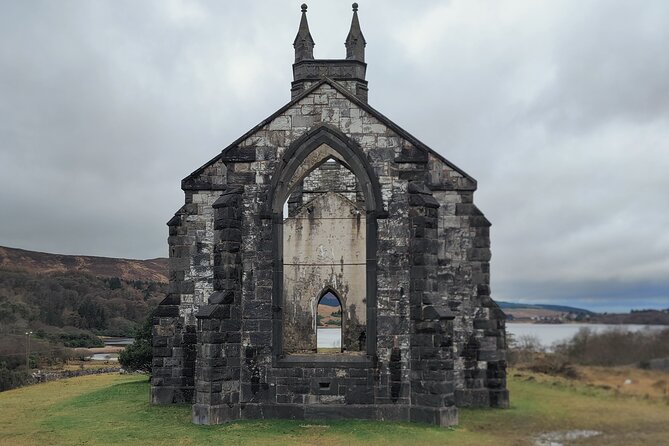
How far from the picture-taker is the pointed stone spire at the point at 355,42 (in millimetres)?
22734

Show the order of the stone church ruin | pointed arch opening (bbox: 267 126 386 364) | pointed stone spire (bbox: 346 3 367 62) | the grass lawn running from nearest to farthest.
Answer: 1. the grass lawn
2. the stone church ruin
3. pointed arch opening (bbox: 267 126 386 364)
4. pointed stone spire (bbox: 346 3 367 62)

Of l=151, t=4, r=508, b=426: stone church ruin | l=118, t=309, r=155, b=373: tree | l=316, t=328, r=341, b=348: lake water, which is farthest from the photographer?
l=316, t=328, r=341, b=348: lake water

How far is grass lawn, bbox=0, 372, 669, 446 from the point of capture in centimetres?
1014

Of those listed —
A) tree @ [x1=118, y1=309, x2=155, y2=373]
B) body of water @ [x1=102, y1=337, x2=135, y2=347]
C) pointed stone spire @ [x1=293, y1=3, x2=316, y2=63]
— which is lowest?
body of water @ [x1=102, y1=337, x2=135, y2=347]

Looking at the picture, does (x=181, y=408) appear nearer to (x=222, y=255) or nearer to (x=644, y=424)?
(x=222, y=255)

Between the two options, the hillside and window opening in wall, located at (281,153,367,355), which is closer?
window opening in wall, located at (281,153,367,355)

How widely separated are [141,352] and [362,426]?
39.4 feet

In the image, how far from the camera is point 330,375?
483 inches

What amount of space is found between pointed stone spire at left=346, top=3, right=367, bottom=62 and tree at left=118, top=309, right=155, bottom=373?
11.7 metres

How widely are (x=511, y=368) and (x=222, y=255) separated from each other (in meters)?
11.5

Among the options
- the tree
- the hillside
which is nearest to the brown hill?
the hillside

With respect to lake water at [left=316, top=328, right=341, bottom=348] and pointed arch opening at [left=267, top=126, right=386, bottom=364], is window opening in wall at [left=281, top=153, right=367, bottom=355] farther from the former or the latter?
lake water at [left=316, top=328, right=341, bottom=348]

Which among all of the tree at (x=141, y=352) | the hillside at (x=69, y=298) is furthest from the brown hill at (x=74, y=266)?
the tree at (x=141, y=352)

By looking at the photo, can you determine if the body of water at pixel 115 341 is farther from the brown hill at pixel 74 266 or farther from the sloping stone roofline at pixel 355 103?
the sloping stone roofline at pixel 355 103
